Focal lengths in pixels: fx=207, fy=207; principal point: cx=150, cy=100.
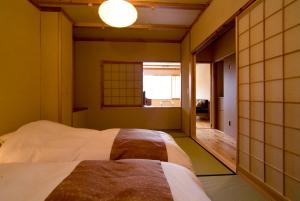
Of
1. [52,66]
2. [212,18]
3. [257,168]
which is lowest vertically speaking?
[257,168]

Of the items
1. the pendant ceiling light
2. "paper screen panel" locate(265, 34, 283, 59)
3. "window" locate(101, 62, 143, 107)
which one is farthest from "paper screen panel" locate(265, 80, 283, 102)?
"window" locate(101, 62, 143, 107)

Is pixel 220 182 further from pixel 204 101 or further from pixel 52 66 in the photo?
pixel 204 101

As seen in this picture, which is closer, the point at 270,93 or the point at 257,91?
the point at 270,93

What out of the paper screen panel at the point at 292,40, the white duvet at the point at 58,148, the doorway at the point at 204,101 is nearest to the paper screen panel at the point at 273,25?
the paper screen panel at the point at 292,40

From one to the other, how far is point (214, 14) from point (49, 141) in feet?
9.26

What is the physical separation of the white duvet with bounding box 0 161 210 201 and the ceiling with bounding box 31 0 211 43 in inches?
113

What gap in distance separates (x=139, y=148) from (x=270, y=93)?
1.29 metres

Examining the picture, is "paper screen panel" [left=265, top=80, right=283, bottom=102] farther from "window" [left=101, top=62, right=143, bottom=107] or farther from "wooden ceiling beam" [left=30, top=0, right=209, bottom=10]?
"window" [left=101, top=62, right=143, bottom=107]

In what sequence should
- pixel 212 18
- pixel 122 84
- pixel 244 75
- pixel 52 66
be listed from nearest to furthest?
pixel 244 75
pixel 212 18
pixel 52 66
pixel 122 84

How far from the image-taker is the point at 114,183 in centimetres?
91

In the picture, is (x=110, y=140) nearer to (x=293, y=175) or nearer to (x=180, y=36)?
(x=293, y=175)

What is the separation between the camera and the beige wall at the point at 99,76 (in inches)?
209

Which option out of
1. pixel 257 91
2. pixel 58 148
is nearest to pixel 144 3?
pixel 257 91

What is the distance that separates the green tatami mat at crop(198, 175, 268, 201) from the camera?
191 centimetres
